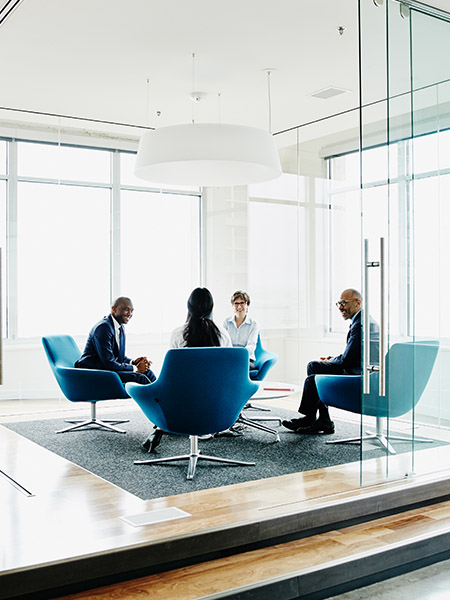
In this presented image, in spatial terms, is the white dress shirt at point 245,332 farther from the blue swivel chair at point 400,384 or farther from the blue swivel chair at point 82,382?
the blue swivel chair at point 400,384

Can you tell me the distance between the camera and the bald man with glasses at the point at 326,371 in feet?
17.4

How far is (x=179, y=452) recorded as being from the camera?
516 centimetres

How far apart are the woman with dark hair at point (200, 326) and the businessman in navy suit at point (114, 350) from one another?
3.26ft

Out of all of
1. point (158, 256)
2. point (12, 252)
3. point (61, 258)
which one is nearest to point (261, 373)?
point (158, 256)

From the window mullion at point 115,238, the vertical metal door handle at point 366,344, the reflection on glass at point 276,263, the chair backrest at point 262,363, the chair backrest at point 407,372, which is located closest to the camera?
the vertical metal door handle at point 366,344

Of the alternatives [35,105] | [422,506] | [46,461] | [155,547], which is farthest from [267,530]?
[35,105]

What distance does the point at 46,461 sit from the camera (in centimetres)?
487

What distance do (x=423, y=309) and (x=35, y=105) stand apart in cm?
472

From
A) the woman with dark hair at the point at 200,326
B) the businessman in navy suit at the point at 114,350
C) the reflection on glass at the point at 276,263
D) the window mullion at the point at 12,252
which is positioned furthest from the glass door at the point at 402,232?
the window mullion at the point at 12,252

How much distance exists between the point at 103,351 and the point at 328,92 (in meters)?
3.23

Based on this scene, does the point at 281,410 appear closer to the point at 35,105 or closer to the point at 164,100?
the point at 164,100

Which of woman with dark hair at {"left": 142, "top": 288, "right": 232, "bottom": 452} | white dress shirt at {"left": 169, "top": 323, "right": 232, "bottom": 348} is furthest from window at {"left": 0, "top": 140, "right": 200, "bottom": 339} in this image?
woman with dark hair at {"left": 142, "top": 288, "right": 232, "bottom": 452}

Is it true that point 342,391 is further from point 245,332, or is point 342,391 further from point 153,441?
point 245,332

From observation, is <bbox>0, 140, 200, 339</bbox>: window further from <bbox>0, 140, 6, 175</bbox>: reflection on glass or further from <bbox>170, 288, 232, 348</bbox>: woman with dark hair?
<bbox>170, 288, 232, 348</bbox>: woman with dark hair
